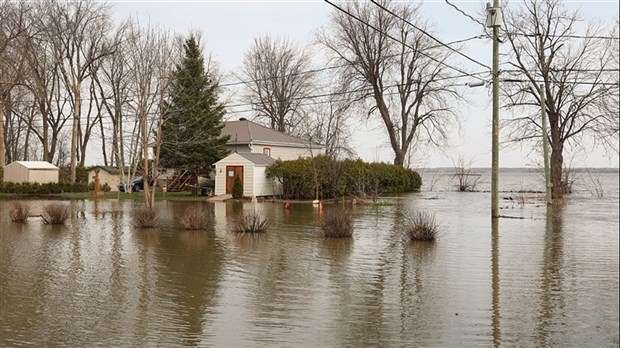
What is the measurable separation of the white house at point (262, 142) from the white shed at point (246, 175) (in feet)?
20.7

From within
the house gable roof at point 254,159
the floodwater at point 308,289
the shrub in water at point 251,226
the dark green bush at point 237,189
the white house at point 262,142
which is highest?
the white house at point 262,142

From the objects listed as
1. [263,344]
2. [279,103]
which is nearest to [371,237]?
[263,344]

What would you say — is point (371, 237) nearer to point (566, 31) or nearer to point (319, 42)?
point (566, 31)

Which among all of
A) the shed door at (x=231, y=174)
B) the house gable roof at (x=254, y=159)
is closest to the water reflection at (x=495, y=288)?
the house gable roof at (x=254, y=159)

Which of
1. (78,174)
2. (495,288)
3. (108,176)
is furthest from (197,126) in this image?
(495,288)

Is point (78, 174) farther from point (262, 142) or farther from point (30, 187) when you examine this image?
point (262, 142)

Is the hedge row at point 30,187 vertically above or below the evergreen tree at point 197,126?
below

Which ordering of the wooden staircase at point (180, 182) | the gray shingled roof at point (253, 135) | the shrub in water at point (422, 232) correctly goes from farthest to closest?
the gray shingled roof at point (253, 135)
the wooden staircase at point (180, 182)
the shrub in water at point (422, 232)

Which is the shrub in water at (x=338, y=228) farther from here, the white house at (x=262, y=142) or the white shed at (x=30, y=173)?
the white shed at (x=30, y=173)

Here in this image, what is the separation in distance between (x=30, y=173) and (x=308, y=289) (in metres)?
38.1

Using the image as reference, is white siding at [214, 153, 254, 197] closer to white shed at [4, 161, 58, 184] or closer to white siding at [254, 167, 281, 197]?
white siding at [254, 167, 281, 197]

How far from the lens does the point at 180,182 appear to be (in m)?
42.5

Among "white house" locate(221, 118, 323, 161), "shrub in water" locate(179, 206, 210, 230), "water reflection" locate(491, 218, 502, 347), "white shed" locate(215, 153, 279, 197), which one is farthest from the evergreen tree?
"water reflection" locate(491, 218, 502, 347)

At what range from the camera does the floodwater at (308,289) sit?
6746 millimetres
